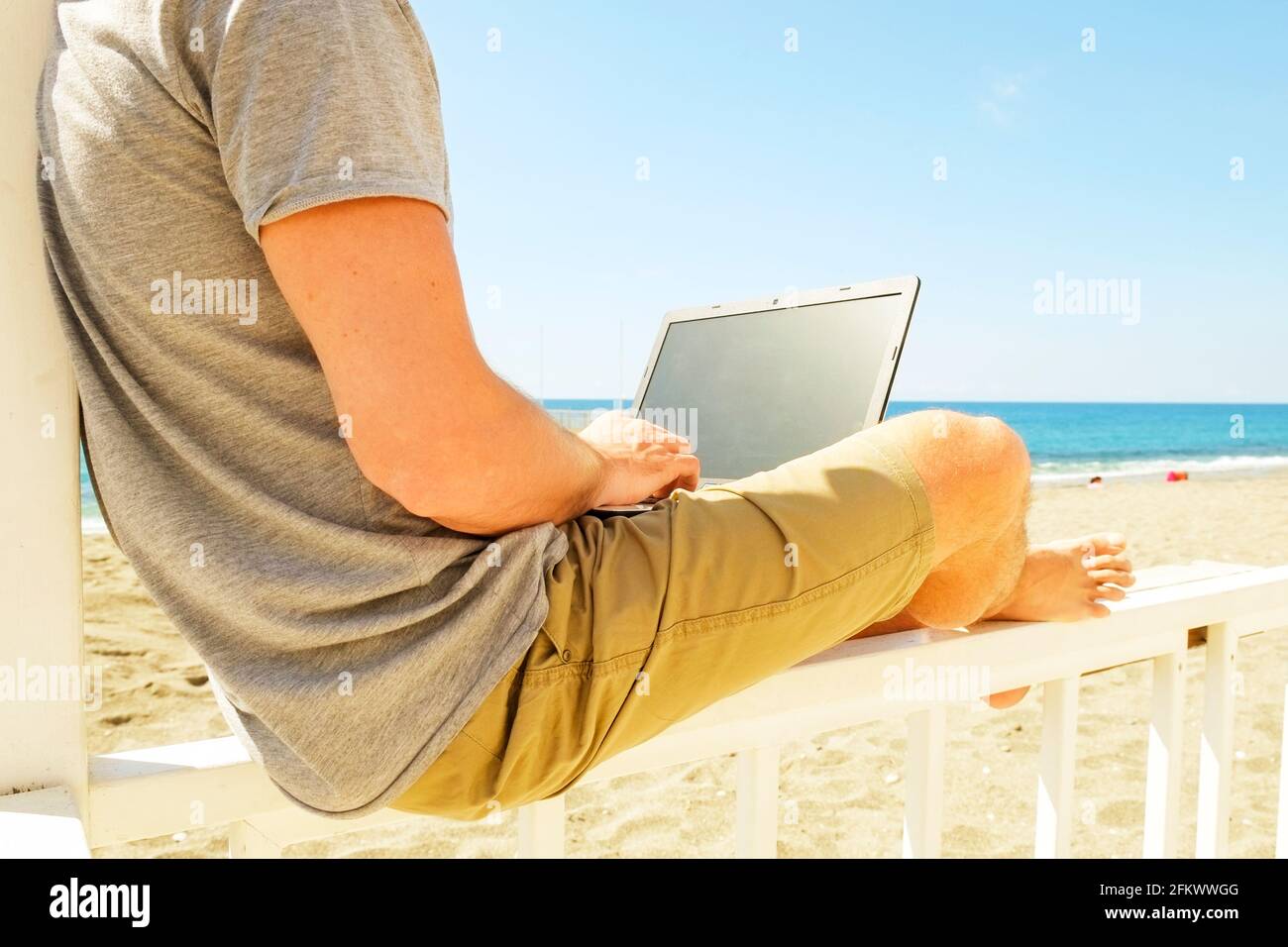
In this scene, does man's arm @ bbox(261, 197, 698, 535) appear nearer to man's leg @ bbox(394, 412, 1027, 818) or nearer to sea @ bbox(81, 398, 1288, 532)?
man's leg @ bbox(394, 412, 1027, 818)

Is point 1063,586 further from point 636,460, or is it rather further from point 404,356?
point 404,356

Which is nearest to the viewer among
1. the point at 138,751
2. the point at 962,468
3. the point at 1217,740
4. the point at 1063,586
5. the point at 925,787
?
the point at 138,751

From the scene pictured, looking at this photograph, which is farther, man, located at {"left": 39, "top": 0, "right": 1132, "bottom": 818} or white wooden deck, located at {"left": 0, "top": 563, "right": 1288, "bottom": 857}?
white wooden deck, located at {"left": 0, "top": 563, "right": 1288, "bottom": 857}

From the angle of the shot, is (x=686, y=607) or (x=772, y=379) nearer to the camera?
(x=686, y=607)

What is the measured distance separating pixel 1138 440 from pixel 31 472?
3101cm

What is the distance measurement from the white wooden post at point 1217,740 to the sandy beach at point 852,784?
4.30ft

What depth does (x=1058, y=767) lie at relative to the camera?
1.35 m

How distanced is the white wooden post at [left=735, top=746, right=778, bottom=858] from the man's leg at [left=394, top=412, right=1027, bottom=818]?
6.3 inches

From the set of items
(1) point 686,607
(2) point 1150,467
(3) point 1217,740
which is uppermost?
(2) point 1150,467

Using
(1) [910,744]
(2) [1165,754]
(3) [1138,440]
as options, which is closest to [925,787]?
(1) [910,744]

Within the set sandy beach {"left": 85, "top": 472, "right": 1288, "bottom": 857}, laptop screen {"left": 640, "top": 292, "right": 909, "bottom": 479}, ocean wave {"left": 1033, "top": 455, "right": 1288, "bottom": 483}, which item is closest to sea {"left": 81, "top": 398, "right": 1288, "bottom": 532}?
ocean wave {"left": 1033, "top": 455, "right": 1288, "bottom": 483}

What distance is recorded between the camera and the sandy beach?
276 centimetres
